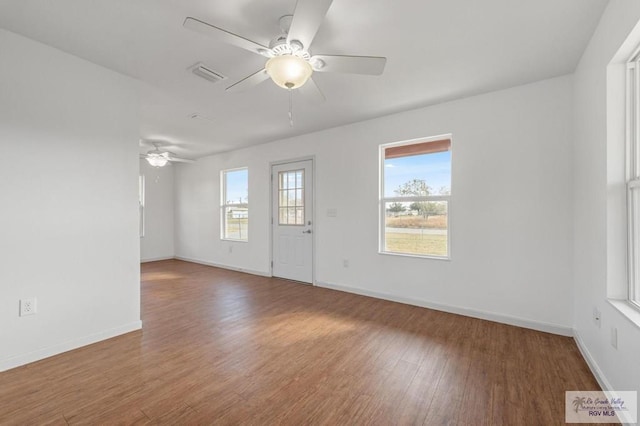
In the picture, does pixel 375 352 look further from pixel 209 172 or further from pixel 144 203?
pixel 144 203

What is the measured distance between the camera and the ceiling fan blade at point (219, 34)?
1463 millimetres

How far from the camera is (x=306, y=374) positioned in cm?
207

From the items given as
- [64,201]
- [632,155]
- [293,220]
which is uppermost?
[632,155]

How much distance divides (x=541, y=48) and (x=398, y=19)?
4.32ft

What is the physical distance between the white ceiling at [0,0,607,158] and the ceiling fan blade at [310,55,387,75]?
11.5 inches

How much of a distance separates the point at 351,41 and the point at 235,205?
180 inches

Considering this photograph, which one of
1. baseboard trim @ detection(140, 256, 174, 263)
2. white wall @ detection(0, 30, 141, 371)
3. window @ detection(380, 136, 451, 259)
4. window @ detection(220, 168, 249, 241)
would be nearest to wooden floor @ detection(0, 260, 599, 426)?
white wall @ detection(0, 30, 141, 371)

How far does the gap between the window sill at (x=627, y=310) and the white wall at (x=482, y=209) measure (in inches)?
41.0

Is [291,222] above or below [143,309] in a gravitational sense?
above

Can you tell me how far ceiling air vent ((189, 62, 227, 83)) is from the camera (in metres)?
2.50

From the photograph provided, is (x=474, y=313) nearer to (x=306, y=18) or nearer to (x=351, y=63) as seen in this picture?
(x=351, y=63)

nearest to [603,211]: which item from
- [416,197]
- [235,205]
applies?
[416,197]

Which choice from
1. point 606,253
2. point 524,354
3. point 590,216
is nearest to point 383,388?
point 524,354

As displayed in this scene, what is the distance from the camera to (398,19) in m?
1.92
